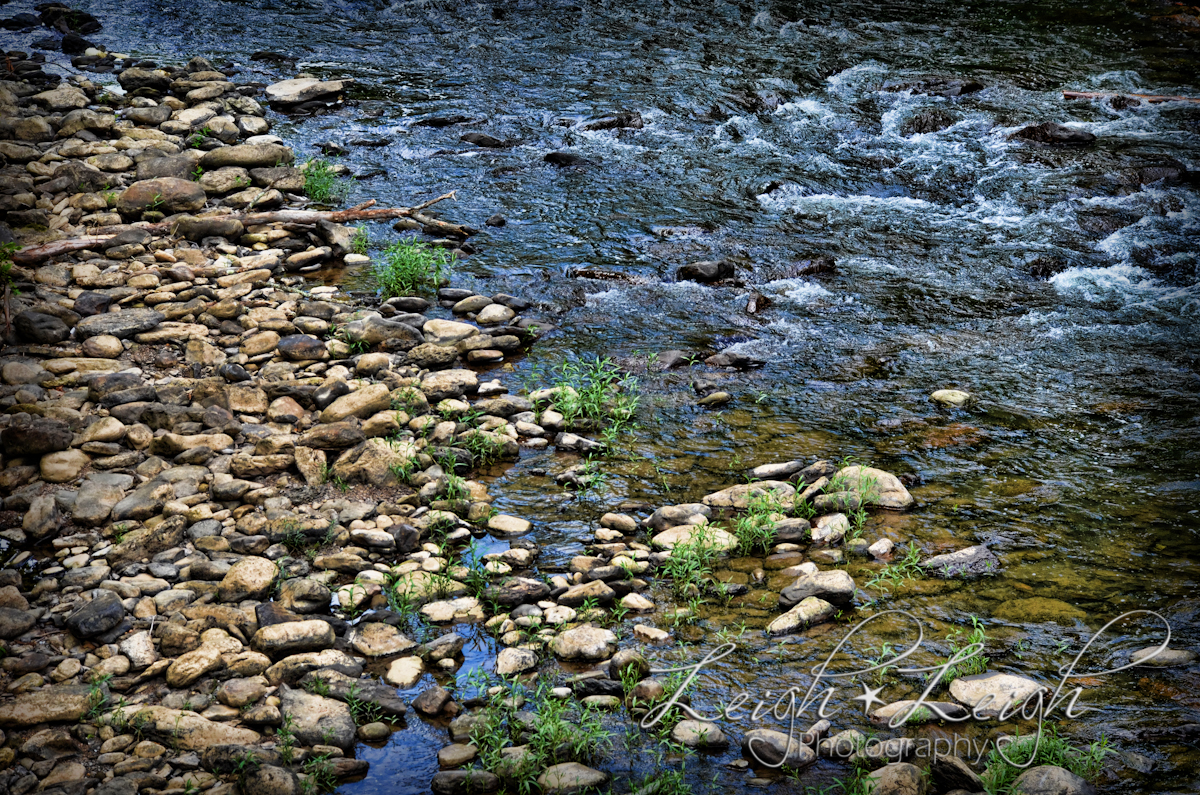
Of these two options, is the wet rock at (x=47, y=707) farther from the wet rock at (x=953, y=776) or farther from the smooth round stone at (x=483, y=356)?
the smooth round stone at (x=483, y=356)

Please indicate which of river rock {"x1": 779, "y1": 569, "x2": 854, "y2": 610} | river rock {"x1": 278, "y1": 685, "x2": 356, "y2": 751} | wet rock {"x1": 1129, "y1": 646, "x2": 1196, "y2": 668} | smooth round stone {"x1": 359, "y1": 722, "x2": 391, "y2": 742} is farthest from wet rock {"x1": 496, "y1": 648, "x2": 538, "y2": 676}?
wet rock {"x1": 1129, "y1": 646, "x2": 1196, "y2": 668}

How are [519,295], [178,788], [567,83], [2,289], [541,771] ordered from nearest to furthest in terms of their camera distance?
1. [178,788]
2. [541,771]
3. [2,289]
4. [519,295]
5. [567,83]

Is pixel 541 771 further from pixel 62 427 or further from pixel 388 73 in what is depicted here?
pixel 388 73

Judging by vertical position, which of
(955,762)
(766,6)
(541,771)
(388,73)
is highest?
(766,6)

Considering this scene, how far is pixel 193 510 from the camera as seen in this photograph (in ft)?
14.9

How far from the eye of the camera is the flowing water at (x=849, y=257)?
14.1ft

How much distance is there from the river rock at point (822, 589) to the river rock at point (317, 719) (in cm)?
209

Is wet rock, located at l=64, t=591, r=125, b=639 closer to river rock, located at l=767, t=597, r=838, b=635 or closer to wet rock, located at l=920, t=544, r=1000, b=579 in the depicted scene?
river rock, located at l=767, t=597, r=838, b=635

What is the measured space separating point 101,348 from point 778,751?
16.5ft

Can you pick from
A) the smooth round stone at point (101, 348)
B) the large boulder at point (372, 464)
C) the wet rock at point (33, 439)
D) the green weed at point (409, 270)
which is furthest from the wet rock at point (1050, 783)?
the smooth round stone at point (101, 348)

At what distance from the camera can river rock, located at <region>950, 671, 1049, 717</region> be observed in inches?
142

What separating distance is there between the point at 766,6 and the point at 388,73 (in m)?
6.57

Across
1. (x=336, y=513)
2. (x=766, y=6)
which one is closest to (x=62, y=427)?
(x=336, y=513)

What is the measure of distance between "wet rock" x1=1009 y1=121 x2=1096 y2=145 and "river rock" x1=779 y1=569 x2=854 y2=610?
25.1 feet
